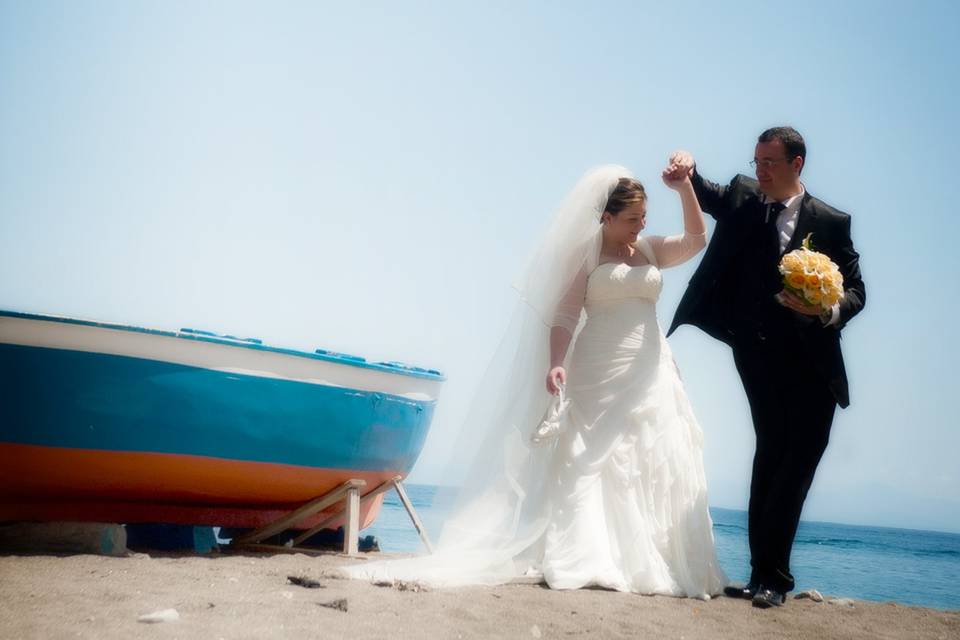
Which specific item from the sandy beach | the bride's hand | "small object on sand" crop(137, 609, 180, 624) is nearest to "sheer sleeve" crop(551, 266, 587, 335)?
the bride's hand

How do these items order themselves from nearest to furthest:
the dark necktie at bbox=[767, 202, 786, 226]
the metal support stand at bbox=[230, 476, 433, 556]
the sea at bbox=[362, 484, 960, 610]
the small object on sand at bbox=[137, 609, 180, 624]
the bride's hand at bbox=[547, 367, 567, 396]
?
the small object on sand at bbox=[137, 609, 180, 624], the dark necktie at bbox=[767, 202, 786, 226], the bride's hand at bbox=[547, 367, 567, 396], the metal support stand at bbox=[230, 476, 433, 556], the sea at bbox=[362, 484, 960, 610]

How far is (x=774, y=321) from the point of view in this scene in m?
4.08

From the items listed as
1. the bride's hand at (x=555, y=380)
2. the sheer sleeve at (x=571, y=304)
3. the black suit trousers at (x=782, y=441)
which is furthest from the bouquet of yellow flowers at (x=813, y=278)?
the bride's hand at (x=555, y=380)

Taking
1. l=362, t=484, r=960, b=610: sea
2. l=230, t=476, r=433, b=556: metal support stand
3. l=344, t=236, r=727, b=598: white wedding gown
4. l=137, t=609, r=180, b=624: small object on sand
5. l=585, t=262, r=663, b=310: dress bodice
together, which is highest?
l=585, t=262, r=663, b=310: dress bodice

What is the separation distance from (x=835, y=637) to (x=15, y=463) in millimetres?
4232

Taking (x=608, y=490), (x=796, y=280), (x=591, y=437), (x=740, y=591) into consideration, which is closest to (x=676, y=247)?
(x=796, y=280)

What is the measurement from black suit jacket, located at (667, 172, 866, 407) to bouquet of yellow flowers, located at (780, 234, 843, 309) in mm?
179

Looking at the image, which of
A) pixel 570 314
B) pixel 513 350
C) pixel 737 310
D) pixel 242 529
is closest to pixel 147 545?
pixel 242 529

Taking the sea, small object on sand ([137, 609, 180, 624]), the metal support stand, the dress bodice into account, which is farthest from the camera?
the sea

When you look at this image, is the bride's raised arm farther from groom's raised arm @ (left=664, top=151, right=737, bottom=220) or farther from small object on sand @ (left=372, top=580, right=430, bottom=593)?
small object on sand @ (left=372, top=580, right=430, bottom=593)

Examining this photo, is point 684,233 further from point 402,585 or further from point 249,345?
point 249,345

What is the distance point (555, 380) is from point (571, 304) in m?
0.45

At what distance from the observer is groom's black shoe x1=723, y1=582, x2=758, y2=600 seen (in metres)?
4.08

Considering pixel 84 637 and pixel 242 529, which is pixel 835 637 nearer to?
pixel 84 637
